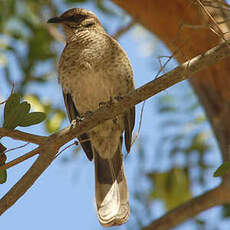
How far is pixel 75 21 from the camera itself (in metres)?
4.45

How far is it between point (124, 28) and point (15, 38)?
1028 mm

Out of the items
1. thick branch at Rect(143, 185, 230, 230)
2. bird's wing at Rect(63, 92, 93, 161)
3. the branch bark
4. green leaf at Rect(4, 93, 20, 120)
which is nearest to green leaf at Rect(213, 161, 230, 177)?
the branch bark

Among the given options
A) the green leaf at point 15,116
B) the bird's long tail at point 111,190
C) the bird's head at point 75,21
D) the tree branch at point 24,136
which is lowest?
the bird's long tail at point 111,190

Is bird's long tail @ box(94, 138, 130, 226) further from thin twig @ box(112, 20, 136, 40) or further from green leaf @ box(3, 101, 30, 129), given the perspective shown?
thin twig @ box(112, 20, 136, 40)

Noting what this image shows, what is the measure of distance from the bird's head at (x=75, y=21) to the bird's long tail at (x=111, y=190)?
3.73ft

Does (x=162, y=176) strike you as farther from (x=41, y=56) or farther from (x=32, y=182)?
(x=32, y=182)

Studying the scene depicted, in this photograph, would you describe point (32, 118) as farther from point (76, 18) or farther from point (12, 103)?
point (76, 18)

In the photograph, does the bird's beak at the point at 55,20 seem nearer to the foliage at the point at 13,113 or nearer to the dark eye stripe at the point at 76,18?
the dark eye stripe at the point at 76,18

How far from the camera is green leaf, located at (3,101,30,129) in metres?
2.45

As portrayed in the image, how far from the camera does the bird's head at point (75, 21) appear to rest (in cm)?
441

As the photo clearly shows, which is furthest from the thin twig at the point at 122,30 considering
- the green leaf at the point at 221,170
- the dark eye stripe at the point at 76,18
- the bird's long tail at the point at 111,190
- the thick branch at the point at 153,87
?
the green leaf at the point at 221,170

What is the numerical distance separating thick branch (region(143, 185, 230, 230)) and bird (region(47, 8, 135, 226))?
425 mm

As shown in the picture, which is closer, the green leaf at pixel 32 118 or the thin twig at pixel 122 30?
the green leaf at pixel 32 118

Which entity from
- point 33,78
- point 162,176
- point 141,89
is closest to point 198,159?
point 162,176
